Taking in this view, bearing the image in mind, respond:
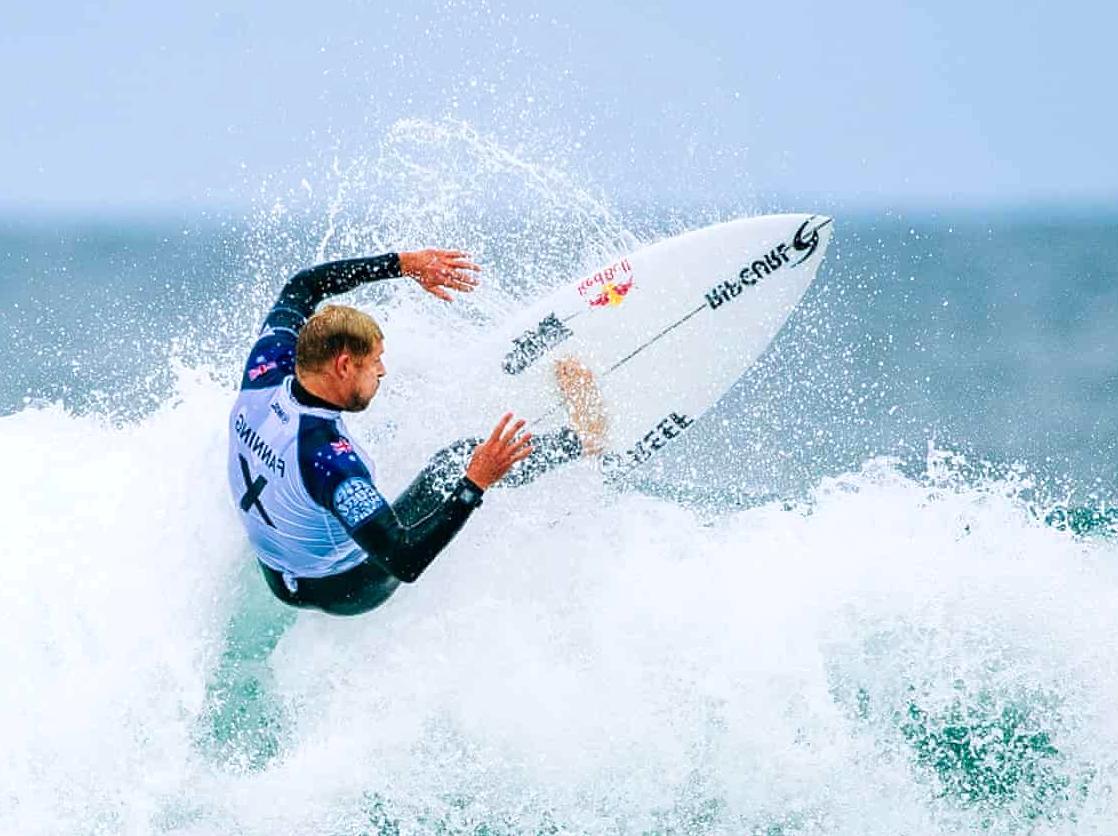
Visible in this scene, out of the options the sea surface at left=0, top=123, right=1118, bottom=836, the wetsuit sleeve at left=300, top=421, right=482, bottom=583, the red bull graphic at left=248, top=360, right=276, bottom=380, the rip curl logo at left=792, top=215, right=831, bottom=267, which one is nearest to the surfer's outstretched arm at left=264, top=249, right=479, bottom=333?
the sea surface at left=0, top=123, right=1118, bottom=836

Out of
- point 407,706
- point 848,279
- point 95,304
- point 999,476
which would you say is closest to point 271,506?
point 407,706

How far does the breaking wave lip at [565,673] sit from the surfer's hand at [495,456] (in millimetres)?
1171

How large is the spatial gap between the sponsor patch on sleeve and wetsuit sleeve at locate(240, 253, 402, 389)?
33.1 inches

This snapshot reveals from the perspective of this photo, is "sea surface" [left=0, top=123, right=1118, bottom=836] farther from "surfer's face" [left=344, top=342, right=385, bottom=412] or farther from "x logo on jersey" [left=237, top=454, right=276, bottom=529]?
"surfer's face" [left=344, top=342, right=385, bottom=412]

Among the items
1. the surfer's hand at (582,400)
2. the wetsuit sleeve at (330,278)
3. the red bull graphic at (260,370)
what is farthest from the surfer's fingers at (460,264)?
the surfer's hand at (582,400)

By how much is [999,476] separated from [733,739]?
12934 millimetres

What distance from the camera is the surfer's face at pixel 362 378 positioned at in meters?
4.85

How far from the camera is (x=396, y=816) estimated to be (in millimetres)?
5246

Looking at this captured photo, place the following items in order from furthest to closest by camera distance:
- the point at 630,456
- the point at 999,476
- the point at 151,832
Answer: the point at 999,476, the point at 630,456, the point at 151,832

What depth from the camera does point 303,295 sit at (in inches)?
232

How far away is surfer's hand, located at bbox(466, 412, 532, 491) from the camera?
15.7ft

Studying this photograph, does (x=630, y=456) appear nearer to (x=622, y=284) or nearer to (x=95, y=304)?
(x=622, y=284)

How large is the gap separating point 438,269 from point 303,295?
1.79 feet

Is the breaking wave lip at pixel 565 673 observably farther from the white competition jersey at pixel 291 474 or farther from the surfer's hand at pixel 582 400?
the white competition jersey at pixel 291 474
